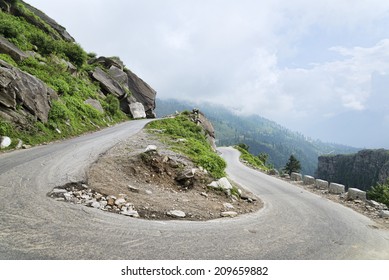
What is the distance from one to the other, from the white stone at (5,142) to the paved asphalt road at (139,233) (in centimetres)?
300

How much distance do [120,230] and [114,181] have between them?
3769 mm

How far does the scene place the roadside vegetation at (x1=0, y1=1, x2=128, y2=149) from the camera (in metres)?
15.9

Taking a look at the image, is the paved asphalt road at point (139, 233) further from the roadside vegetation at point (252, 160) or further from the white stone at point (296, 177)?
the roadside vegetation at point (252, 160)

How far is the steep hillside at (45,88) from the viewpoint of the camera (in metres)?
15.1

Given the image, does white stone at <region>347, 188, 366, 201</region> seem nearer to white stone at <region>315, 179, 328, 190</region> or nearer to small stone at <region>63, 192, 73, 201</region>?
white stone at <region>315, 179, 328, 190</region>

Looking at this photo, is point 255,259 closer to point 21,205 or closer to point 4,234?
point 4,234

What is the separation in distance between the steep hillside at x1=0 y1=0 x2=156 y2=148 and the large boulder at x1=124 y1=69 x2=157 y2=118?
362 cm

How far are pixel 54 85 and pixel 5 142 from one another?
12599 millimetres

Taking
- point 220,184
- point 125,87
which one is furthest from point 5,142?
point 125,87

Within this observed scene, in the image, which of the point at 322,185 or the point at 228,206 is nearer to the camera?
the point at 228,206

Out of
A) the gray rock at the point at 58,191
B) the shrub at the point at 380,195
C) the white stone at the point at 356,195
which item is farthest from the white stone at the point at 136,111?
the gray rock at the point at 58,191

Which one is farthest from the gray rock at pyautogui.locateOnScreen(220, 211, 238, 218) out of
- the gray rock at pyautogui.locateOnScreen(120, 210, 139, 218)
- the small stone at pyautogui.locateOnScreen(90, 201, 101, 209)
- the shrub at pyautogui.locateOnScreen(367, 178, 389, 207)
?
the shrub at pyautogui.locateOnScreen(367, 178, 389, 207)

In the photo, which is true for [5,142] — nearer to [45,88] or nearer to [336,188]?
[45,88]

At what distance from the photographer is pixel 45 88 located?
61.3 feet
